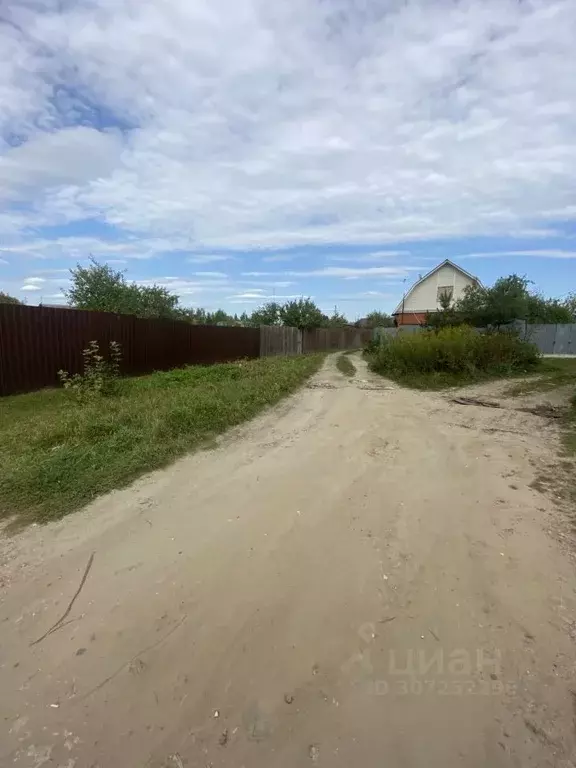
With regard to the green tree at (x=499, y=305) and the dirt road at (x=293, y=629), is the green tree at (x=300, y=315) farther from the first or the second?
the dirt road at (x=293, y=629)

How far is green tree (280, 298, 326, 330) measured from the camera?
2572 cm

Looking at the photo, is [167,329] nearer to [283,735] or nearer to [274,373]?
[274,373]

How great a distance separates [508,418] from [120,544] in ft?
20.0

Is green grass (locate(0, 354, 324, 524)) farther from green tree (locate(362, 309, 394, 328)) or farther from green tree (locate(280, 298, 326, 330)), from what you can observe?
green tree (locate(362, 309, 394, 328))

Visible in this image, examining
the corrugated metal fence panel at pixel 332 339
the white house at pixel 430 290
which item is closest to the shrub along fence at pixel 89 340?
the corrugated metal fence panel at pixel 332 339

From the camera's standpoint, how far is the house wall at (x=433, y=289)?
36.5 meters

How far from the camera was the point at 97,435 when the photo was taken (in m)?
5.02

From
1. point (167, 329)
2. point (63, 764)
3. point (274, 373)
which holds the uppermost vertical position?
point (167, 329)

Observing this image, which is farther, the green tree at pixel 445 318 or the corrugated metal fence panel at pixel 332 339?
the corrugated metal fence panel at pixel 332 339

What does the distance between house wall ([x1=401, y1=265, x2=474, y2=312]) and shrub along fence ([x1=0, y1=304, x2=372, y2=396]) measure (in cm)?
2361

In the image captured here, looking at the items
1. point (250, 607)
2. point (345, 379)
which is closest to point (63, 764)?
point (250, 607)

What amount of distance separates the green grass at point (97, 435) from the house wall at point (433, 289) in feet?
106

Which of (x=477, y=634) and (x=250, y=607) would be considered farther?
(x=250, y=607)

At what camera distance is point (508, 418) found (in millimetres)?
6977
